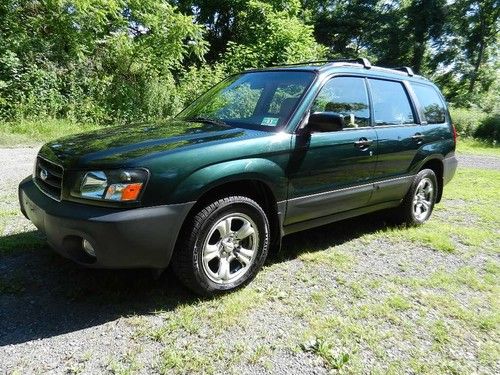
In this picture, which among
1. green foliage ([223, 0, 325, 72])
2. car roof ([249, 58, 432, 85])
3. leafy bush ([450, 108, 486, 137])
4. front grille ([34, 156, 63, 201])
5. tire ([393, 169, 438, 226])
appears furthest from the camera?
leafy bush ([450, 108, 486, 137])

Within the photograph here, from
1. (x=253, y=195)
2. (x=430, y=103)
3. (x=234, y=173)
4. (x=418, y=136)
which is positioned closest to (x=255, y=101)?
(x=253, y=195)

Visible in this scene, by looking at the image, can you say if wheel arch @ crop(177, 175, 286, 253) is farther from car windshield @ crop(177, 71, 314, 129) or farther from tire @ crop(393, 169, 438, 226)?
tire @ crop(393, 169, 438, 226)

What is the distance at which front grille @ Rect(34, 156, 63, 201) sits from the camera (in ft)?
9.79

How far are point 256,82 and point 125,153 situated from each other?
5.77 ft

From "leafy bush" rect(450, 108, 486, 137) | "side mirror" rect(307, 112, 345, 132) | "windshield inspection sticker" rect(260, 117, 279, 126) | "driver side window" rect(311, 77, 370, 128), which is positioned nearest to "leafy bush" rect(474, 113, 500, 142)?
"leafy bush" rect(450, 108, 486, 137)

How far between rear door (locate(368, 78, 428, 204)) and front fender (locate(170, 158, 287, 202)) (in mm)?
1405

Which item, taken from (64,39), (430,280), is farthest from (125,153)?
(64,39)

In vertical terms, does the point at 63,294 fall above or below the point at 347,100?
below

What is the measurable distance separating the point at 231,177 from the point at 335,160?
117cm

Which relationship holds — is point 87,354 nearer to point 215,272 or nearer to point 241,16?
point 215,272

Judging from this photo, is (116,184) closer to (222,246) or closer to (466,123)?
(222,246)

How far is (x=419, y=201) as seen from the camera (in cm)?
529

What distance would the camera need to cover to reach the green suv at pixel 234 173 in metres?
2.76

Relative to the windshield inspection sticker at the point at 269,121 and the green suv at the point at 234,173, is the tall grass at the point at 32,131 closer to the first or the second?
the green suv at the point at 234,173
